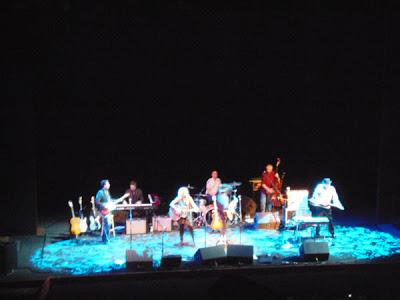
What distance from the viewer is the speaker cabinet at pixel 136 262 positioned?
10398mm

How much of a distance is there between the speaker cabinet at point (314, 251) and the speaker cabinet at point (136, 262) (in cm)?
312

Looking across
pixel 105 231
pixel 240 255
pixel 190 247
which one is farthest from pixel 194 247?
pixel 105 231

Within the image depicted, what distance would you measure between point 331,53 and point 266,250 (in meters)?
5.89

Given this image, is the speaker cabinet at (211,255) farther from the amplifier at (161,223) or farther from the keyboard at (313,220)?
the amplifier at (161,223)

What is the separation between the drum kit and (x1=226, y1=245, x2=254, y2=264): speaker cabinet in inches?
97.0

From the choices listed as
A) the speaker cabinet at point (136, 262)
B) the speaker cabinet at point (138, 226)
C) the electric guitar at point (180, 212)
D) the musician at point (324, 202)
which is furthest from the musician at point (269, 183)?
the speaker cabinet at point (136, 262)

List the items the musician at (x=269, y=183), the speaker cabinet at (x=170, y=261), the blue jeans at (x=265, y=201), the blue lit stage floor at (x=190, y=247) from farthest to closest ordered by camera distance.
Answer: the blue jeans at (x=265, y=201), the musician at (x=269, y=183), the blue lit stage floor at (x=190, y=247), the speaker cabinet at (x=170, y=261)

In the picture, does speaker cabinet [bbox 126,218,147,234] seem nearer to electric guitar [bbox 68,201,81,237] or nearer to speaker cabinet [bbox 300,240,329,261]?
electric guitar [bbox 68,201,81,237]

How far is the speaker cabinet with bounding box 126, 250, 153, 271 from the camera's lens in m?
10.4

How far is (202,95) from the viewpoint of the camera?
1585 centimetres

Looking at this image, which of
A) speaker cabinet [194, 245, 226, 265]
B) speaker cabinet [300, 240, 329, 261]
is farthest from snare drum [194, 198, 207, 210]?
speaker cabinet [300, 240, 329, 261]

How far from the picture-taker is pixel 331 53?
1435 cm

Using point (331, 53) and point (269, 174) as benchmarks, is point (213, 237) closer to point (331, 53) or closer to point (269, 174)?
point (269, 174)

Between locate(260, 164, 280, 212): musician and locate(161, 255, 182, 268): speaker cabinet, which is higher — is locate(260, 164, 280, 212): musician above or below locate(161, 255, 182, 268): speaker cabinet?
above
